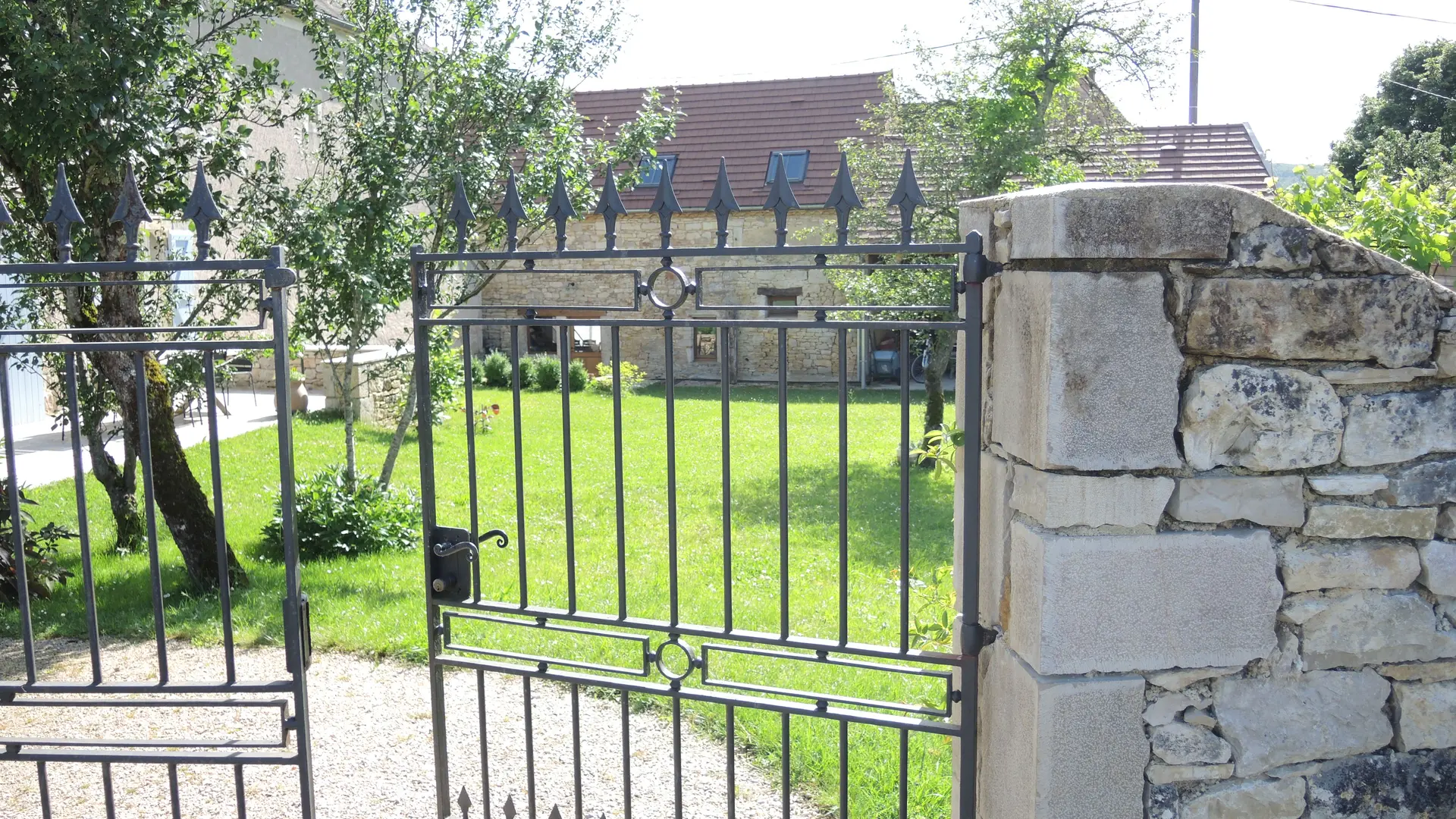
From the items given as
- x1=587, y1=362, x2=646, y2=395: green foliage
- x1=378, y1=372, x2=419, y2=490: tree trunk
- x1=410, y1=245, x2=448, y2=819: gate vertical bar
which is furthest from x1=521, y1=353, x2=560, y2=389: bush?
x1=410, y1=245, x2=448, y2=819: gate vertical bar

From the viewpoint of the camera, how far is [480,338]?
20.4 m

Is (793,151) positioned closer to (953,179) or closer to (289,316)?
(953,179)

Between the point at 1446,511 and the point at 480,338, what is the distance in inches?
755

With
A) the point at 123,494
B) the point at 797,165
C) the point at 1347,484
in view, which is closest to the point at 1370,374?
the point at 1347,484

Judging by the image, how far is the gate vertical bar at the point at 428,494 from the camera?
9.95 feet

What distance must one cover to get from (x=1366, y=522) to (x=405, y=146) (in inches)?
234

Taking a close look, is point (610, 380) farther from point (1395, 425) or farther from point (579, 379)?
point (1395, 425)

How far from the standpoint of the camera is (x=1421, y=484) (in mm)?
2379

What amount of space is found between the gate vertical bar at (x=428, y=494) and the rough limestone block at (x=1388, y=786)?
7.07ft

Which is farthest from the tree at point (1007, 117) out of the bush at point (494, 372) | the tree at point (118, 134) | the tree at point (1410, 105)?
the tree at point (1410, 105)

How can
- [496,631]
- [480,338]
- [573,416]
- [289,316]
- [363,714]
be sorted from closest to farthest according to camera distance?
1. [363,714]
2. [496,631]
3. [289,316]
4. [573,416]
5. [480,338]

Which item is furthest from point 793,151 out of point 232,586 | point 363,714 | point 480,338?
point 363,714

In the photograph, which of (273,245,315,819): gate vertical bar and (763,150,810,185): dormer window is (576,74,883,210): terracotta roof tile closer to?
(763,150,810,185): dormer window

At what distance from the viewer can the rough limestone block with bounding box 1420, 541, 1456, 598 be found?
2.40m
